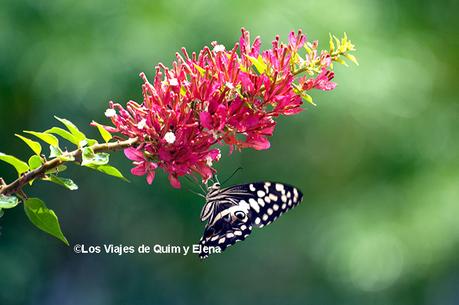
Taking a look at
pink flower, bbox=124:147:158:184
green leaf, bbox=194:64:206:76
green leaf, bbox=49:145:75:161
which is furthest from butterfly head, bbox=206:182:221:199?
green leaf, bbox=49:145:75:161

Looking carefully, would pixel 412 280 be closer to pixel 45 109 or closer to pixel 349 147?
pixel 349 147

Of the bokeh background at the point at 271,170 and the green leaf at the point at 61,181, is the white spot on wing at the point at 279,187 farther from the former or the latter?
the bokeh background at the point at 271,170

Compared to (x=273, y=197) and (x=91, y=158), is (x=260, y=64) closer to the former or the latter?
(x=91, y=158)

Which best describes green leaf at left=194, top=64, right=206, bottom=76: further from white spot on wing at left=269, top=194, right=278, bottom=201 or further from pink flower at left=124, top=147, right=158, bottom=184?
white spot on wing at left=269, top=194, right=278, bottom=201

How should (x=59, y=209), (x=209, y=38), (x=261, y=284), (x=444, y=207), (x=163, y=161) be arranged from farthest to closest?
(x=261, y=284) < (x=59, y=209) < (x=444, y=207) < (x=209, y=38) < (x=163, y=161)

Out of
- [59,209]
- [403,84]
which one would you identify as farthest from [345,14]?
[59,209]
